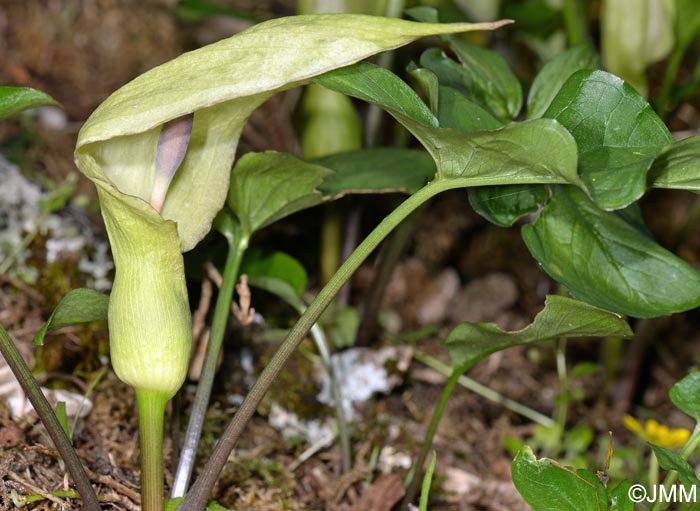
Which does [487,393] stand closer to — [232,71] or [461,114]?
[461,114]

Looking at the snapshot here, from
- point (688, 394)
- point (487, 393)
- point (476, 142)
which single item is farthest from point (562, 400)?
point (476, 142)

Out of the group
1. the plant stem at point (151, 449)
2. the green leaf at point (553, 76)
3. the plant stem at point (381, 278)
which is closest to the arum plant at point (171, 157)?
the plant stem at point (151, 449)

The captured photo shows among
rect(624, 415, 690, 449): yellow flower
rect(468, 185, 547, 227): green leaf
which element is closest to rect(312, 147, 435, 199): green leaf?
rect(468, 185, 547, 227): green leaf

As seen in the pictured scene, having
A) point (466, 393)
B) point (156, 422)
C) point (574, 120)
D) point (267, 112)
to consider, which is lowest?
point (466, 393)

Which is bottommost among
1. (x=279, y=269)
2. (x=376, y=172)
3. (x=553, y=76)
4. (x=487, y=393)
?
(x=487, y=393)

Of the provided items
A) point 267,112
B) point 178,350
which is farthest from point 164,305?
point 267,112

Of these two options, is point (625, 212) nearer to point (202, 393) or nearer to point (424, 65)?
point (424, 65)

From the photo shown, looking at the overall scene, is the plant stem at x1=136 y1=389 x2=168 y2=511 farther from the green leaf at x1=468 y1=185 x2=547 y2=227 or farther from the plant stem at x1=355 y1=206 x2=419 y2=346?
the plant stem at x1=355 y1=206 x2=419 y2=346

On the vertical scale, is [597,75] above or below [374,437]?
above
